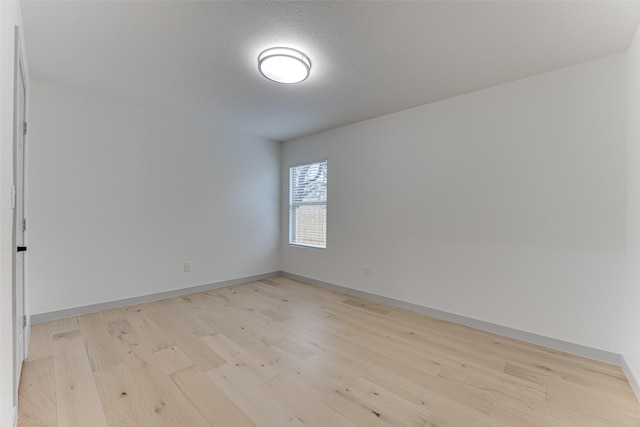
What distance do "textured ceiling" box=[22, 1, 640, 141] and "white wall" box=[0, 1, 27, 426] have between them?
Result: 24.2 inches

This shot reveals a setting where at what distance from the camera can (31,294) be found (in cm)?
269

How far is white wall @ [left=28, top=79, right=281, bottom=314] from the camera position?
278 cm

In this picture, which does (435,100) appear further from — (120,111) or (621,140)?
(120,111)

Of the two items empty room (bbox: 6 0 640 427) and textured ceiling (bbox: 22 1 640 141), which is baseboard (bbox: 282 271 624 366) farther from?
textured ceiling (bbox: 22 1 640 141)

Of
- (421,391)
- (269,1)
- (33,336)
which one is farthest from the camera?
(33,336)

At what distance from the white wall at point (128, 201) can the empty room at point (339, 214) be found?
0.02 meters

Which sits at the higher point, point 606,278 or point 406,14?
point 406,14

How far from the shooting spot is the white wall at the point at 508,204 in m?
2.19

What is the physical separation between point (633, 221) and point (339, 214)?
2.83 metres

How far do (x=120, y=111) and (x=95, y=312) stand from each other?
2252 mm

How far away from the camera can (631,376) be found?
188 cm

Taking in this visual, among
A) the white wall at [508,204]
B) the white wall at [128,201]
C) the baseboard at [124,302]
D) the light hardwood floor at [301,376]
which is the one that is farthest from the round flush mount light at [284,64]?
the baseboard at [124,302]

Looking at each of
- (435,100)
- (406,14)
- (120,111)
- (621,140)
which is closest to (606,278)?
(621,140)

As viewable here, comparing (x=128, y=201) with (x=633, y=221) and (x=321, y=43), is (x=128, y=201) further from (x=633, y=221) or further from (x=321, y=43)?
(x=633, y=221)
